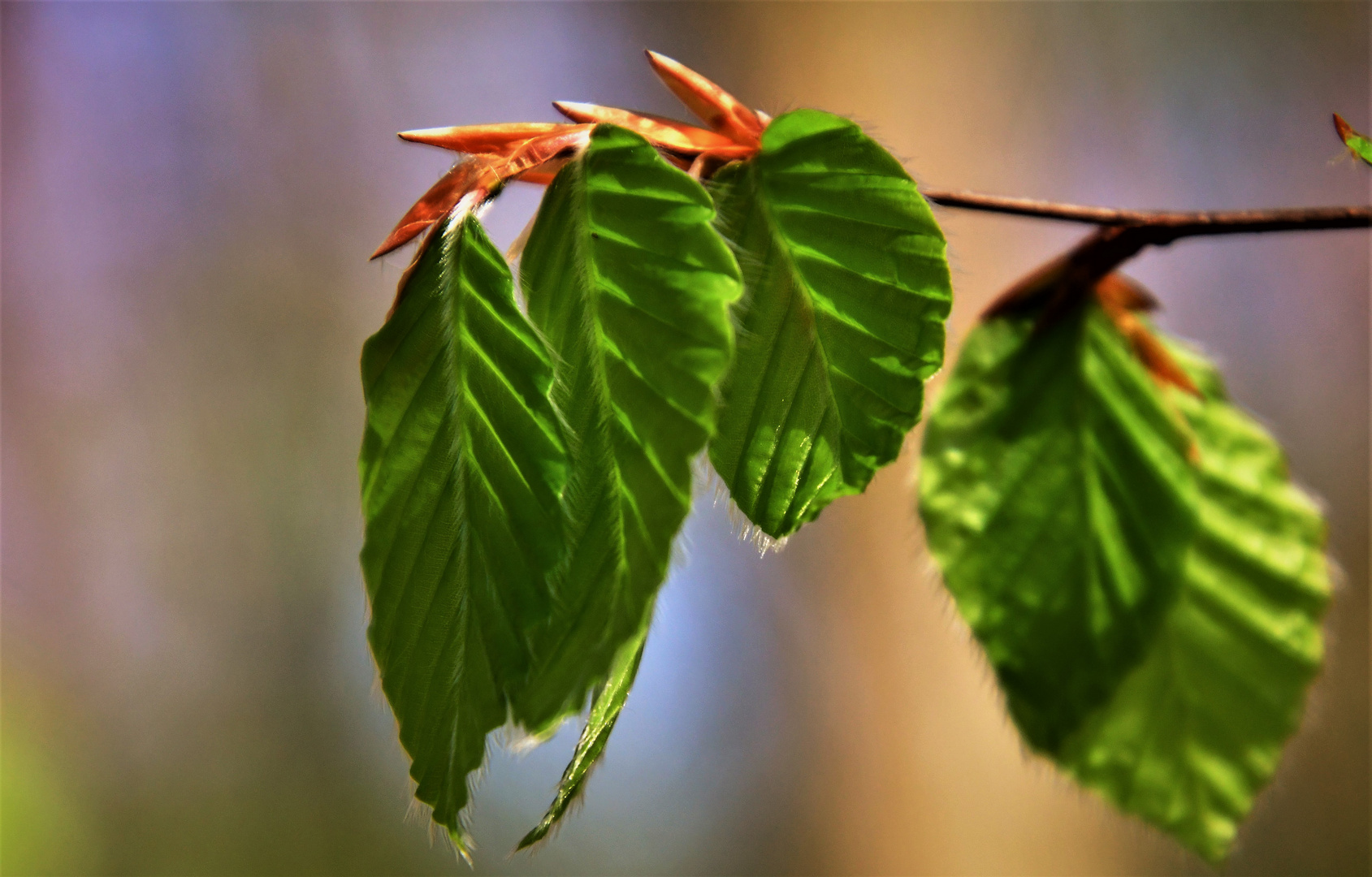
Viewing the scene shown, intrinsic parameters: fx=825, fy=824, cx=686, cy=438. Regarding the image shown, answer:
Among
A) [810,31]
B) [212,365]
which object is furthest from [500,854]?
[810,31]

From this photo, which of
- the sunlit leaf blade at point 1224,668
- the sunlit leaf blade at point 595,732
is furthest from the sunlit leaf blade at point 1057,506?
the sunlit leaf blade at point 595,732

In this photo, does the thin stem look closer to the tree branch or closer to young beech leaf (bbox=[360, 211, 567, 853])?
the tree branch

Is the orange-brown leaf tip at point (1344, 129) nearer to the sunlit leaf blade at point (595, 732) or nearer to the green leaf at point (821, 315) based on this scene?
the green leaf at point (821, 315)

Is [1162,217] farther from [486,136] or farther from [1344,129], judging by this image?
[486,136]

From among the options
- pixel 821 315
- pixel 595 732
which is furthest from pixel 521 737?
pixel 821 315

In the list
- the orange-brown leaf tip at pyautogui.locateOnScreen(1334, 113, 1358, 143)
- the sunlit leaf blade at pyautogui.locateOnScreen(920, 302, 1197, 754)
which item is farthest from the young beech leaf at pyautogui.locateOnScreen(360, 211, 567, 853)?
the orange-brown leaf tip at pyautogui.locateOnScreen(1334, 113, 1358, 143)

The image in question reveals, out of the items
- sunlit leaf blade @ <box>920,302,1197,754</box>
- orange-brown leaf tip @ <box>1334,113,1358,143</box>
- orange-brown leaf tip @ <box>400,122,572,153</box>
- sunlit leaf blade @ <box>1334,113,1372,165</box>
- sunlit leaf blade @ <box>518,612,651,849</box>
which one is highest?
orange-brown leaf tip @ <box>1334,113,1358,143</box>
